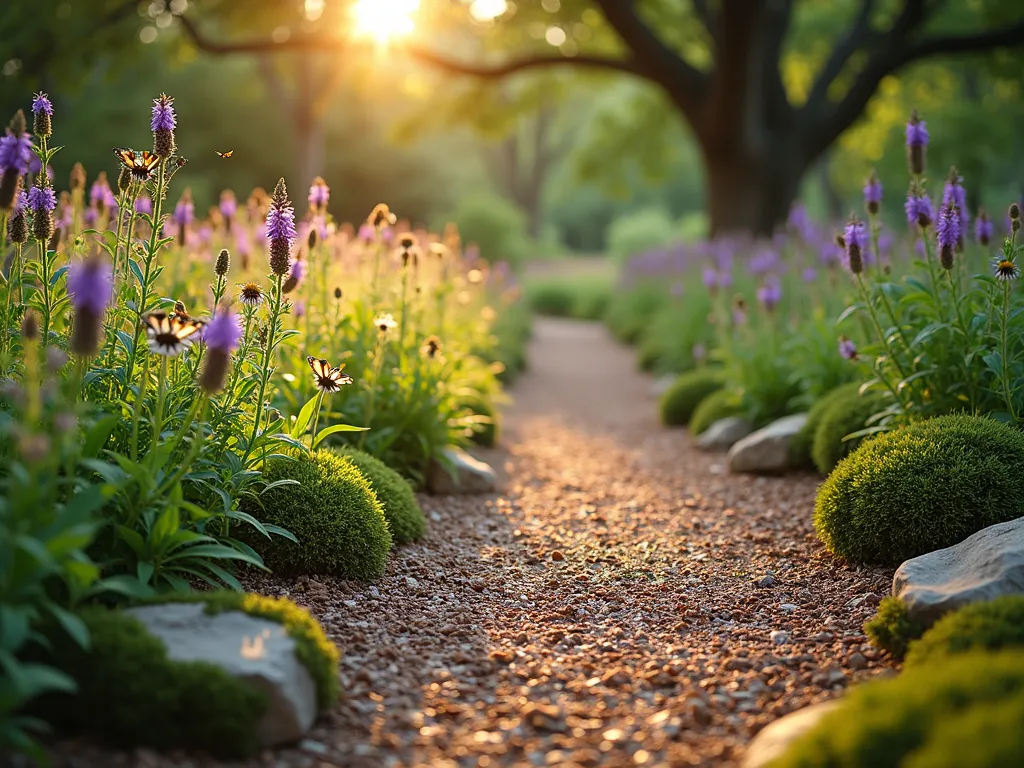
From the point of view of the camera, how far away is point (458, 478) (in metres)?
5.44

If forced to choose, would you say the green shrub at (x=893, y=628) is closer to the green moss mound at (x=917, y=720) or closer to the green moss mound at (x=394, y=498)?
the green moss mound at (x=917, y=720)

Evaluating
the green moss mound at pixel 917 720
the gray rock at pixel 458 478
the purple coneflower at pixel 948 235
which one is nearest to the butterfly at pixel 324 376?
the gray rock at pixel 458 478

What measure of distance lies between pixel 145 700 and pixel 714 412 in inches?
215

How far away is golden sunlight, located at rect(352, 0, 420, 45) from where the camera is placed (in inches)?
489

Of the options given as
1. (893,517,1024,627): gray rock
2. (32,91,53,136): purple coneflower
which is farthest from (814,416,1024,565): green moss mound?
(32,91,53,136): purple coneflower

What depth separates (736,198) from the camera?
44.5 feet

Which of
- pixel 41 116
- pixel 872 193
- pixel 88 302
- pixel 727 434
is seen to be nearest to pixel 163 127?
pixel 41 116

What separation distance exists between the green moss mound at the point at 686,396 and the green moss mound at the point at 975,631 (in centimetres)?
522

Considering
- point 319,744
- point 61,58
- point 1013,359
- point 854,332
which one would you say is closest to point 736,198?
point 854,332

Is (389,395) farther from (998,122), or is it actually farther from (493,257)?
(493,257)

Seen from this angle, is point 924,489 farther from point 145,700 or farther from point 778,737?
point 145,700

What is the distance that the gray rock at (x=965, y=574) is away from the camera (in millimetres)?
2867

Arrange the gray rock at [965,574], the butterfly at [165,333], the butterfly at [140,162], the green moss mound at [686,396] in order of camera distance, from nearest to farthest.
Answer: the butterfly at [165,333] → the gray rock at [965,574] → the butterfly at [140,162] → the green moss mound at [686,396]

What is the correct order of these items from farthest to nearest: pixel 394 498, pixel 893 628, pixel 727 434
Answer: pixel 727 434, pixel 394 498, pixel 893 628
